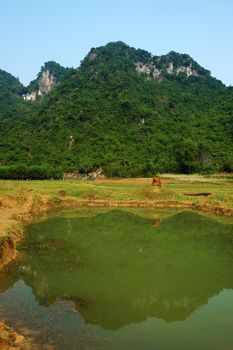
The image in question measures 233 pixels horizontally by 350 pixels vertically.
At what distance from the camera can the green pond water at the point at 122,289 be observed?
588 inches

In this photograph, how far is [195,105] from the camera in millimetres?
125562

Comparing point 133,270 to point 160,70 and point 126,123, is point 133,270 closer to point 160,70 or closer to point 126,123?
point 126,123

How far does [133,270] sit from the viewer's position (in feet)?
76.1

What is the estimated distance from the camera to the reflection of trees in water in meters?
17.8

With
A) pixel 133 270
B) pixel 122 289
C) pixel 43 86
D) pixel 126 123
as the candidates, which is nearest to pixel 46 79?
pixel 43 86

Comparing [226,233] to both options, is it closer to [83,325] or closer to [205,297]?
[205,297]

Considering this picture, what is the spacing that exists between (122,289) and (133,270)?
3.41 meters

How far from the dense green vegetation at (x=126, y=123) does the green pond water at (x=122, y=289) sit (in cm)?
4299

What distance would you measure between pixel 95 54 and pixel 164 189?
343 feet

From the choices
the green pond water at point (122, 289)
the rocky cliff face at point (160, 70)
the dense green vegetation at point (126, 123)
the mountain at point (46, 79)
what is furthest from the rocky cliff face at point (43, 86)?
the green pond water at point (122, 289)

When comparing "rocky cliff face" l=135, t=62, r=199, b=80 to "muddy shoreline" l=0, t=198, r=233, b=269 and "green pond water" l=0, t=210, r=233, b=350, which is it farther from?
"green pond water" l=0, t=210, r=233, b=350

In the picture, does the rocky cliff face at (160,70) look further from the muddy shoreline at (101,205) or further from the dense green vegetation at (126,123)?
the muddy shoreline at (101,205)

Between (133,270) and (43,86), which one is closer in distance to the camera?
(133,270)

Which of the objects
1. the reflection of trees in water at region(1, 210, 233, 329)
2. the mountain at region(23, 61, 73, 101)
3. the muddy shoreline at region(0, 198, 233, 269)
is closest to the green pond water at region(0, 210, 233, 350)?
the reflection of trees in water at region(1, 210, 233, 329)
